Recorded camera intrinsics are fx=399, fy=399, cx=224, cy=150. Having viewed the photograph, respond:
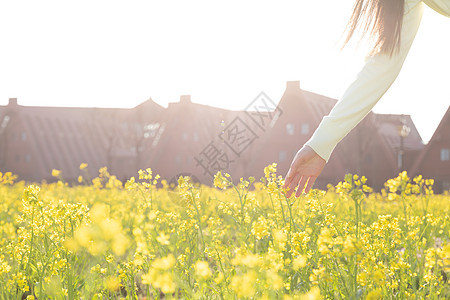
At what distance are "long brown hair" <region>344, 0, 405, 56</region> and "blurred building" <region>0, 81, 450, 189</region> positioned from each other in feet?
54.6

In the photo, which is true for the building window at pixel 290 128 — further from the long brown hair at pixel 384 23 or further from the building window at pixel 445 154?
the long brown hair at pixel 384 23

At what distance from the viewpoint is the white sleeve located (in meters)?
2.02

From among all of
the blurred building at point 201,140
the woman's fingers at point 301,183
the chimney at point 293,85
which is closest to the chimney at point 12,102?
the blurred building at point 201,140

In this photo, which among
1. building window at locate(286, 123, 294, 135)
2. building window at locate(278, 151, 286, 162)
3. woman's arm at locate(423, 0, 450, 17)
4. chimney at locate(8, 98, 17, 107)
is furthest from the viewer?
chimney at locate(8, 98, 17, 107)

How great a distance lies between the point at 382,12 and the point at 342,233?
1299 millimetres

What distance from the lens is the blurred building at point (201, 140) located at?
2494 centimetres

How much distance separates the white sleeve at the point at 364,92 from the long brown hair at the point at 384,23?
5cm

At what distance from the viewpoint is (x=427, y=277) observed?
208 cm

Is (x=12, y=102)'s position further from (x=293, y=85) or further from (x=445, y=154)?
(x=445, y=154)

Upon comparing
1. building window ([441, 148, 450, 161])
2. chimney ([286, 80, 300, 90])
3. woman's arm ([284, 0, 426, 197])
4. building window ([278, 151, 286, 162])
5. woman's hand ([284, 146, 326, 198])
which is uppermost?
chimney ([286, 80, 300, 90])

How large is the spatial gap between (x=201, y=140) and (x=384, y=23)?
2802cm

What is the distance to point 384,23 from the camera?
87.4 inches

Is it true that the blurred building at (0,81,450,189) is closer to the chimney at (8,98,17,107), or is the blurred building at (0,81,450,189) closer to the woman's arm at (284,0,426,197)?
the chimney at (8,98,17,107)

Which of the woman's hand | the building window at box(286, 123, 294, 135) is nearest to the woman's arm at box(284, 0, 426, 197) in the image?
the woman's hand
